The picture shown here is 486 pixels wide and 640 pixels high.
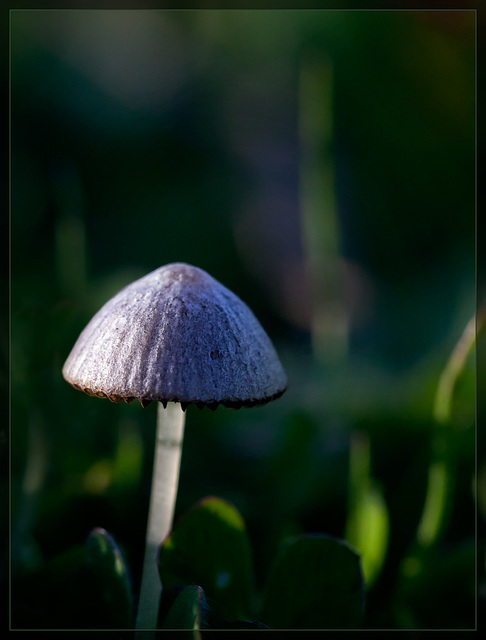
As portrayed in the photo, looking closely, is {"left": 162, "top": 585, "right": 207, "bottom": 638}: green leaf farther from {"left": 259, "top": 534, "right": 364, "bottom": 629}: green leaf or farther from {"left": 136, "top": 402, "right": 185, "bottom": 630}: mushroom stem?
{"left": 259, "top": 534, "right": 364, "bottom": 629}: green leaf

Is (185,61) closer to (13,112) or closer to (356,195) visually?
(13,112)

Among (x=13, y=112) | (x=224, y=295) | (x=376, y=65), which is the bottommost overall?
(x=224, y=295)

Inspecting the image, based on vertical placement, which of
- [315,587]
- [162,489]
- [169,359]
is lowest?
[315,587]

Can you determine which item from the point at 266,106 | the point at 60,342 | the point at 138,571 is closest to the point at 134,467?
the point at 138,571

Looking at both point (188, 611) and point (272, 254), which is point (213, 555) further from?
point (272, 254)

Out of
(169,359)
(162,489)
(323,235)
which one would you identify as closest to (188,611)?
(162,489)

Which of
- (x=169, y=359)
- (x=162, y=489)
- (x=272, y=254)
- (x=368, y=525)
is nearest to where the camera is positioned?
(x=169, y=359)
